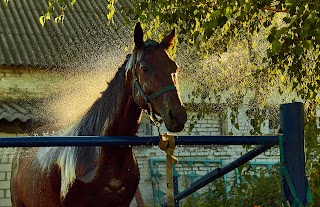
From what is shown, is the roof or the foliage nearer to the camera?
the foliage

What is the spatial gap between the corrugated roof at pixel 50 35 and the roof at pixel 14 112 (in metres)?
0.85

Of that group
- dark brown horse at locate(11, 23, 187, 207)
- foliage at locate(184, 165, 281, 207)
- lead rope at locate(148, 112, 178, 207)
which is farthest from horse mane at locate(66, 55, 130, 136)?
foliage at locate(184, 165, 281, 207)

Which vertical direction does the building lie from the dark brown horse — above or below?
above

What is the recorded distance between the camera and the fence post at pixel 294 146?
272cm

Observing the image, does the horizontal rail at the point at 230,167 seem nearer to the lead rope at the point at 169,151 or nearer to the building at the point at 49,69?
the lead rope at the point at 169,151

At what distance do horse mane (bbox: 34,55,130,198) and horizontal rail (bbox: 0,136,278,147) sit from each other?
1.13 meters

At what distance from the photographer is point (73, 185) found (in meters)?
3.87

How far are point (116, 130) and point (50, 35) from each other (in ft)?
40.8

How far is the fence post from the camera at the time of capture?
107 inches

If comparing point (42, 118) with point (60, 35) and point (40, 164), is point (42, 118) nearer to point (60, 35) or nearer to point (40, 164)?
point (60, 35)

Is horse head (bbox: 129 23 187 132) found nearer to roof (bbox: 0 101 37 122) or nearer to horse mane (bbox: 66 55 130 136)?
horse mane (bbox: 66 55 130 136)

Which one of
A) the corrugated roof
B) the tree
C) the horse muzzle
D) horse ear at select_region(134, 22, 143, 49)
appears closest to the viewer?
the horse muzzle

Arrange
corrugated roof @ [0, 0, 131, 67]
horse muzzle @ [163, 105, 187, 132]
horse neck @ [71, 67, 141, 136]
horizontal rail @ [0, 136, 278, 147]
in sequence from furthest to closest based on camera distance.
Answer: corrugated roof @ [0, 0, 131, 67], horse neck @ [71, 67, 141, 136], horse muzzle @ [163, 105, 187, 132], horizontal rail @ [0, 136, 278, 147]

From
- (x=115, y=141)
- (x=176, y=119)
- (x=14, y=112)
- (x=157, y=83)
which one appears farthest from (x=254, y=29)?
(x=14, y=112)
